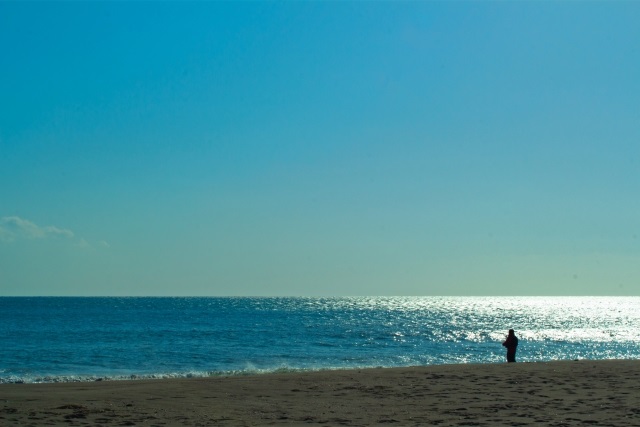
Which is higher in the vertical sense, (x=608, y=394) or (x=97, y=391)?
(x=608, y=394)

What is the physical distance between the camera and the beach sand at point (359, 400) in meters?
12.0

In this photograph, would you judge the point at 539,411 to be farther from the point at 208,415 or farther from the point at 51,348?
the point at 51,348

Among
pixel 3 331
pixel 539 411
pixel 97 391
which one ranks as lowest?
pixel 3 331

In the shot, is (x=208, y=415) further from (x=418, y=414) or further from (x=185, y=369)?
(x=185, y=369)

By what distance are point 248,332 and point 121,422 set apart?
151ft

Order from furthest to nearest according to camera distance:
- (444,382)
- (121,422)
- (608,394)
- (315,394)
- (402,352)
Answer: (402,352) < (444,382) < (315,394) < (608,394) < (121,422)

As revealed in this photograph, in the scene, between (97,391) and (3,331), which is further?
(3,331)

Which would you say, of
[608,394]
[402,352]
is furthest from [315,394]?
[402,352]

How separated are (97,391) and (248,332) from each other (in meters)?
40.2

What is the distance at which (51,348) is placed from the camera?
4075 centimetres

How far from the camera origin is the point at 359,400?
1474 centimetres

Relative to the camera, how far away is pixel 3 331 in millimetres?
57188

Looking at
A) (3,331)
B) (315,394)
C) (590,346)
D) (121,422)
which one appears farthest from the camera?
(3,331)

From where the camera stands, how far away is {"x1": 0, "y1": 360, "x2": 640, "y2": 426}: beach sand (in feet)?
39.2
